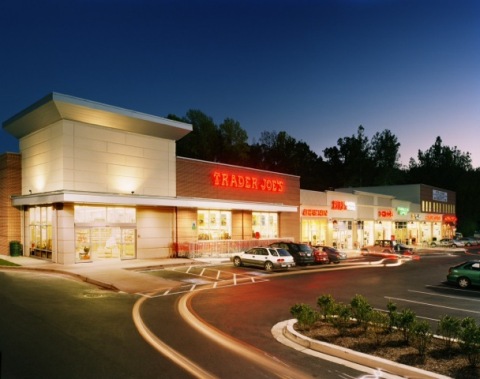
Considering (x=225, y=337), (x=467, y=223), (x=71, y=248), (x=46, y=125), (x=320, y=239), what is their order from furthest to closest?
(x=467, y=223) → (x=320, y=239) → (x=46, y=125) → (x=71, y=248) → (x=225, y=337)

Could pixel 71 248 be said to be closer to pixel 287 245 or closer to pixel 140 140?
Result: pixel 140 140

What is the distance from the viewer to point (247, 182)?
38.3 meters

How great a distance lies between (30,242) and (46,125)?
8910 millimetres

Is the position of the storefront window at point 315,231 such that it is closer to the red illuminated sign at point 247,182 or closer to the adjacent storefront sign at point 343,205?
the adjacent storefront sign at point 343,205

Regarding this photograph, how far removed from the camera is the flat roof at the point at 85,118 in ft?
80.5

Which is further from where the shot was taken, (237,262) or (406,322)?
(237,262)

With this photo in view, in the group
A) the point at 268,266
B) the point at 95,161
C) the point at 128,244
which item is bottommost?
the point at 268,266

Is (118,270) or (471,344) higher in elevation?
(471,344)

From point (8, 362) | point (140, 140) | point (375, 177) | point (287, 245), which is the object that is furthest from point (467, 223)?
point (8, 362)

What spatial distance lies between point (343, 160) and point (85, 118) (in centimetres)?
8110

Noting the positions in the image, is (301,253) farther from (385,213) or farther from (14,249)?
(385,213)

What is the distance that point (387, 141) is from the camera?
10050cm

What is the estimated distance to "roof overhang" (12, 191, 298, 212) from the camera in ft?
78.5

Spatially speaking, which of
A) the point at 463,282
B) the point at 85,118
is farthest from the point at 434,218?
the point at 85,118
